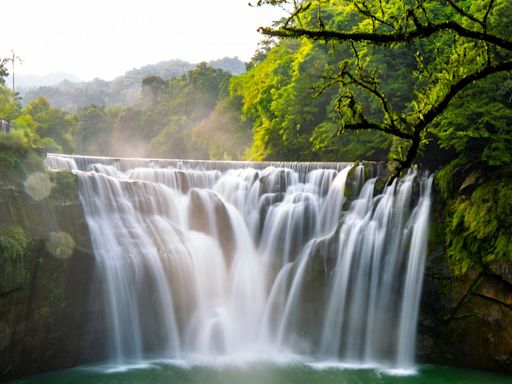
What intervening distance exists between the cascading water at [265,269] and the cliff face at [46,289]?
2.09 ft

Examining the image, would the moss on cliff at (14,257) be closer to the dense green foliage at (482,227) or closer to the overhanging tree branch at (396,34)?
the overhanging tree branch at (396,34)

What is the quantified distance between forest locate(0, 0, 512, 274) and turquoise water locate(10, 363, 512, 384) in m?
2.98

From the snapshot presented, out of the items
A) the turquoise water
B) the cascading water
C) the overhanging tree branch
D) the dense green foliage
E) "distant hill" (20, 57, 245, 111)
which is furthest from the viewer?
"distant hill" (20, 57, 245, 111)

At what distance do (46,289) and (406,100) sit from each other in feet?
54.3

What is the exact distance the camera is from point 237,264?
17.8 metres

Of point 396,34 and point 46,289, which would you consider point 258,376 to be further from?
point 396,34

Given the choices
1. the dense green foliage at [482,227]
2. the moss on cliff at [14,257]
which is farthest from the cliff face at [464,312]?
the moss on cliff at [14,257]

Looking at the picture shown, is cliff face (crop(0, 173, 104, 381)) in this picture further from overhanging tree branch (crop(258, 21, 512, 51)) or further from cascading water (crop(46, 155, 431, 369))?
overhanging tree branch (crop(258, 21, 512, 51))

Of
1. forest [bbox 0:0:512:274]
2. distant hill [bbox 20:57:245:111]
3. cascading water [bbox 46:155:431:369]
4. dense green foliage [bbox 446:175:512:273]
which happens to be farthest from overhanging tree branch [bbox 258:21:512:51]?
distant hill [bbox 20:57:245:111]

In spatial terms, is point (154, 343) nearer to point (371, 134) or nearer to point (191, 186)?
point (191, 186)

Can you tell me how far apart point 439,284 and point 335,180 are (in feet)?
19.4

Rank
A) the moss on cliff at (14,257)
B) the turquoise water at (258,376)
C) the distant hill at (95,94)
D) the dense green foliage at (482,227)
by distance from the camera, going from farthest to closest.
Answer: the distant hill at (95,94) < the dense green foliage at (482,227) < the turquoise water at (258,376) < the moss on cliff at (14,257)

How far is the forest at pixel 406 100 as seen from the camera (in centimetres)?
372

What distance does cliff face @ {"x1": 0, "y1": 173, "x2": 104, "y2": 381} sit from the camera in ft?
40.5
